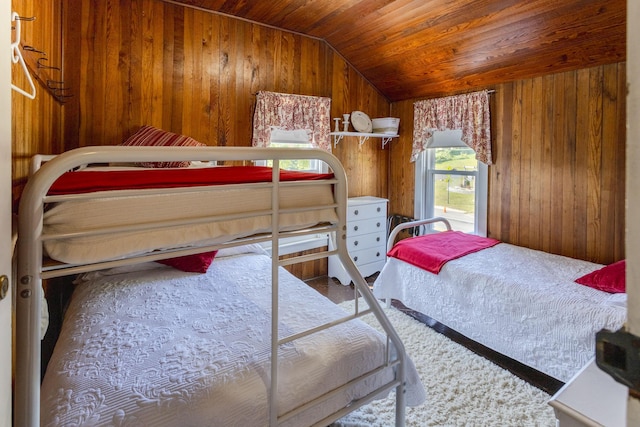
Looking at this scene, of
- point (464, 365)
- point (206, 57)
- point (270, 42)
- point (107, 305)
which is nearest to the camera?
point (107, 305)

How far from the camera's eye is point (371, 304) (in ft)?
4.21

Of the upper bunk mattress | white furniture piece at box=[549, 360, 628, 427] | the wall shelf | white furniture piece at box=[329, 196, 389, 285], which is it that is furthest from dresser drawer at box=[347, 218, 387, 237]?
white furniture piece at box=[549, 360, 628, 427]

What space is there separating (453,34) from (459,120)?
2.96 feet

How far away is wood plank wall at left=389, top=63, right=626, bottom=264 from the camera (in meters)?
2.56

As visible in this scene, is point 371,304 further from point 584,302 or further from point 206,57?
point 206,57

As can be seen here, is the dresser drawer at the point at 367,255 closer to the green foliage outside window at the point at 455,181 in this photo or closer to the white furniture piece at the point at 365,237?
the white furniture piece at the point at 365,237

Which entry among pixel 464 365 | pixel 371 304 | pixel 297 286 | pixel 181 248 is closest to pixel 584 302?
pixel 464 365

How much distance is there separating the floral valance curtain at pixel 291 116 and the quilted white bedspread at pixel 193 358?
6.47 ft

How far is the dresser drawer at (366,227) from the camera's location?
3691 millimetres

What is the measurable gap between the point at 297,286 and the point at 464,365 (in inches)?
50.7

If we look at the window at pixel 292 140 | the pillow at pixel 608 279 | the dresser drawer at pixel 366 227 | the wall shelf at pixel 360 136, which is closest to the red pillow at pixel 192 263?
the window at pixel 292 140

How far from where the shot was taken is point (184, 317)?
1464mm

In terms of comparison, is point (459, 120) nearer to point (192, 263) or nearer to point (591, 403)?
point (192, 263)

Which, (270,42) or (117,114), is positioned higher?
(270,42)
